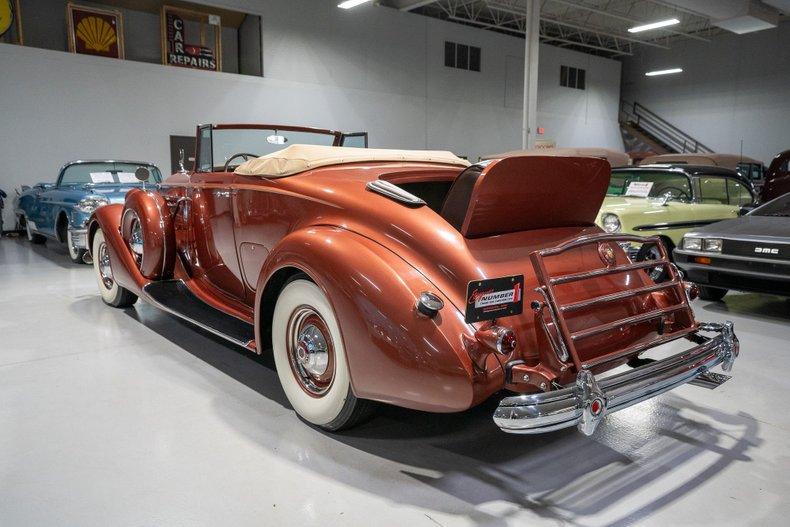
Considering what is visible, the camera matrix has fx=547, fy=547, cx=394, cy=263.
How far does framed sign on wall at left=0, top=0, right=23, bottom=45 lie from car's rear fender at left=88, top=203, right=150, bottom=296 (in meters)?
9.01

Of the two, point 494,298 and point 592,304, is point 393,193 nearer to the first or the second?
point 494,298

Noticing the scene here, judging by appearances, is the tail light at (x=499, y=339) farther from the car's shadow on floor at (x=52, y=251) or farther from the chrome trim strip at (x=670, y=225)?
the car's shadow on floor at (x=52, y=251)

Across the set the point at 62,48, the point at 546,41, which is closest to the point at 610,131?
the point at 546,41

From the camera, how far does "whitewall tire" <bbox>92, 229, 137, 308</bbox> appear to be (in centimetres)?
452

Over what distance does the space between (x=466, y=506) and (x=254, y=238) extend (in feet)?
5.90

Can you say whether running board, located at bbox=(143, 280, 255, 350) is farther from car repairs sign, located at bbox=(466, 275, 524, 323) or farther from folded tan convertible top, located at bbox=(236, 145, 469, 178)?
car repairs sign, located at bbox=(466, 275, 524, 323)

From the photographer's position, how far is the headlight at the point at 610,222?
18.2ft

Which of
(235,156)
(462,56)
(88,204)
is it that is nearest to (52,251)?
(88,204)

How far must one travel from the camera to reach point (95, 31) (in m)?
11.4

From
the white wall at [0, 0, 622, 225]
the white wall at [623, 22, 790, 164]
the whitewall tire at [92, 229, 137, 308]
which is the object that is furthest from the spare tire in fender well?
the white wall at [623, 22, 790, 164]

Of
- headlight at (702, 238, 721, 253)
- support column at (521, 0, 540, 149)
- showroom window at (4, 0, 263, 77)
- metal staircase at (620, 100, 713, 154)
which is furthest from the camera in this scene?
metal staircase at (620, 100, 713, 154)

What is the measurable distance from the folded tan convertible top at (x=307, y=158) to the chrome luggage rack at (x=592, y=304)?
3.77 feet

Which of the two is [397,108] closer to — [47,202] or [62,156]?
[62,156]

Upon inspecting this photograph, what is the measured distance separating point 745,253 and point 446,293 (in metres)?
3.40
